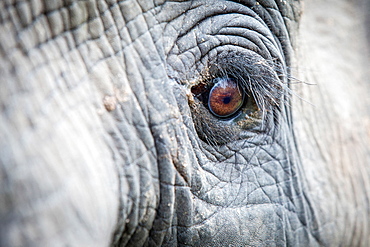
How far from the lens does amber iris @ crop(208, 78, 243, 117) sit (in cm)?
170

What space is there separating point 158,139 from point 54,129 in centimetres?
44

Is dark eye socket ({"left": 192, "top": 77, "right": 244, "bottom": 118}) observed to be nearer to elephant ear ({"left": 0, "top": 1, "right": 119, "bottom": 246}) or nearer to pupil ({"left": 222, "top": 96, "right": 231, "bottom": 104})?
pupil ({"left": 222, "top": 96, "right": 231, "bottom": 104})

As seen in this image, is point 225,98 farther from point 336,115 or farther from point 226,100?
point 336,115

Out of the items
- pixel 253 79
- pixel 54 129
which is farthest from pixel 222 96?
pixel 54 129

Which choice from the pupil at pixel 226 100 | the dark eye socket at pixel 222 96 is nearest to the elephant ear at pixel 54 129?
the dark eye socket at pixel 222 96

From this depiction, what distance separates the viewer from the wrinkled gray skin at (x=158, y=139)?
3.52 ft

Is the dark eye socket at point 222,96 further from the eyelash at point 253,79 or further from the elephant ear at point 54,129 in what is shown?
the elephant ear at point 54,129

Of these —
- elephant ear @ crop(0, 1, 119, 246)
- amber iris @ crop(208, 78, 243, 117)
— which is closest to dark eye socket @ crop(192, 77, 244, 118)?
amber iris @ crop(208, 78, 243, 117)

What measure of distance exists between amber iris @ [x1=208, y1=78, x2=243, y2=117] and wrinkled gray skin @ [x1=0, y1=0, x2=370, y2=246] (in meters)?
0.07

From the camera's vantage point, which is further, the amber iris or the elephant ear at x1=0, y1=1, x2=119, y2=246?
the amber iris

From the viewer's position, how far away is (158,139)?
4.85 ft

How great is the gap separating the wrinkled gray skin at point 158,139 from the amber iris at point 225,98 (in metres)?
0.07

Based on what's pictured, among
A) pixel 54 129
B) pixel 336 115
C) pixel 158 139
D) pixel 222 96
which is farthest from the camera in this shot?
pixel 336 115

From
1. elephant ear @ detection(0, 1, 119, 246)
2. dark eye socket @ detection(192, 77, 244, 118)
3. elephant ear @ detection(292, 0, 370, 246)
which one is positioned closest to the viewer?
elephant ear @ detection(0, 1, 119, 246)
